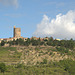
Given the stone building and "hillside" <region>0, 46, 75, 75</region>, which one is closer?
"hillside" <region>0, 46, 75, 75</region>

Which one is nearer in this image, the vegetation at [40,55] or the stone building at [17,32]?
the vegetation at [40,55]

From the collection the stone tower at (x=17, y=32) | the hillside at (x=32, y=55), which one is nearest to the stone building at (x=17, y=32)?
the stone tower at (x=17, y=32)

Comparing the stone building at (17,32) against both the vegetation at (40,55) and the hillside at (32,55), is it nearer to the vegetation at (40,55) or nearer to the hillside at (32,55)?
the vegetation at (40,55)

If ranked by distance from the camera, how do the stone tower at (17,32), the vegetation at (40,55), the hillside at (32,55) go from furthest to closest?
the stone tower at (17,32)
the hillside at (32,55)
the vegetation at (40,55)

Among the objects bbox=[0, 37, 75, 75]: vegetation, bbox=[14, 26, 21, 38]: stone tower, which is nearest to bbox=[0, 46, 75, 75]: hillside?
bbox=[0, 37, 75, 75]: vegetation

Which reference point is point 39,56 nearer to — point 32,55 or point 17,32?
point 32,55

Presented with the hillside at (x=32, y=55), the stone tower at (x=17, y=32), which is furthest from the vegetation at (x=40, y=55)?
the stone tower at (x=17, y=32)

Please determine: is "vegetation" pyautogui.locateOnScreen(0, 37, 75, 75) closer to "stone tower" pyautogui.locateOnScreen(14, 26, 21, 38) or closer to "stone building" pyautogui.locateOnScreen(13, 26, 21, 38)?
"stone building" pyautogui.locateOnScreen(13, 26, 21, 38)

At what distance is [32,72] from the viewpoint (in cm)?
6388

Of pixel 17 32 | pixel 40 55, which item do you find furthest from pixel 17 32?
pixel 40 55

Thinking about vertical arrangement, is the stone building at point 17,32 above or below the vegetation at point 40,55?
above

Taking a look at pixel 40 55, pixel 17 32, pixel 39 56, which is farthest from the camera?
pixel 17 32

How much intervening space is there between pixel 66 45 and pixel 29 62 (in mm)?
35292

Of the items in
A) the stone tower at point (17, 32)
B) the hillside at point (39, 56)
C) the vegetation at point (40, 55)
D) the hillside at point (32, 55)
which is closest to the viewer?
the vegetation at point (40, 55)
